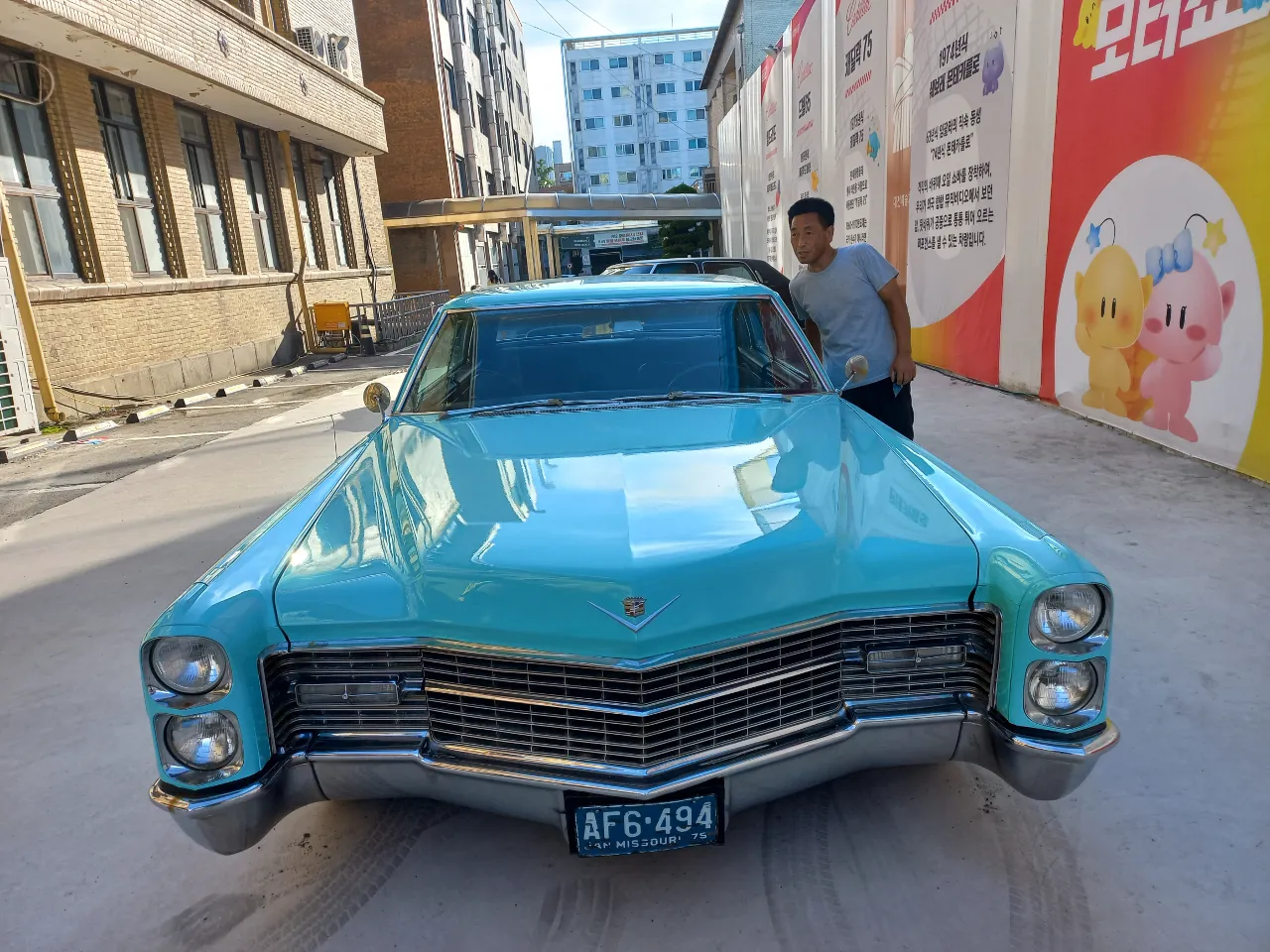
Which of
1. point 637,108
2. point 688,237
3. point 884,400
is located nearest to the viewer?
point 884,400

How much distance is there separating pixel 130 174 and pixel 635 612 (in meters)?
13.9

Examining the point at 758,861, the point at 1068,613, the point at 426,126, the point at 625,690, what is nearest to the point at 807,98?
the point at 1068,613

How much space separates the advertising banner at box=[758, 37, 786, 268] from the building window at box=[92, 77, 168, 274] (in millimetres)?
Answer: 11678

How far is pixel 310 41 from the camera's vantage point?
18047 millimetres

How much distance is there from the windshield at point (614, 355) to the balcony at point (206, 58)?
8.12 meters

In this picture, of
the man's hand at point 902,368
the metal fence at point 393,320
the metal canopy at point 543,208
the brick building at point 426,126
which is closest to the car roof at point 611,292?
the man's hand at point 902,368

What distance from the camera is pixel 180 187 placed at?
13.5m

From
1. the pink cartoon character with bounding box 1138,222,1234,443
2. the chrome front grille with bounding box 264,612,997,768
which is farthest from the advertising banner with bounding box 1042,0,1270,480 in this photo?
the chrome front grille with bounding box 264,612,997,768

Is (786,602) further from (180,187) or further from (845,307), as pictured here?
(180,187)

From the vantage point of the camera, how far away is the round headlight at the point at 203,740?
6.21ft

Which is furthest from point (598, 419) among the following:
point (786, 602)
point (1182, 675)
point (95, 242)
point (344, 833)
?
point (95, 242)

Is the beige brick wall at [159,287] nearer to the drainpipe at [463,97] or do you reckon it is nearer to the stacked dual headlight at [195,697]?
the stacked dual headlight at [195,697]

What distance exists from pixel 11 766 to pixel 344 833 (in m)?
1.38

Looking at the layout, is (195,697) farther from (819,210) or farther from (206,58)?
(206,58)
